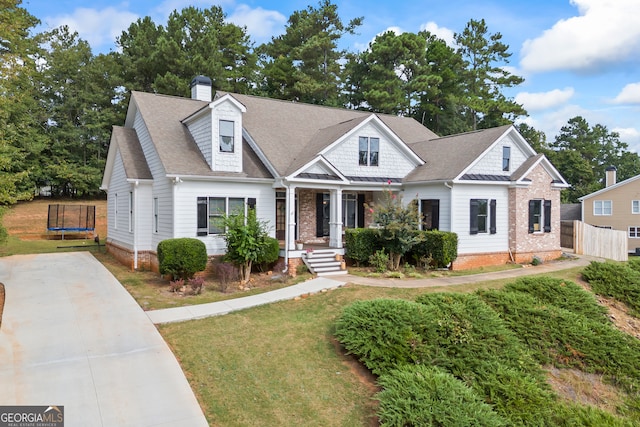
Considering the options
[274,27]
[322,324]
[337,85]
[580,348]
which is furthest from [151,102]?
[274,27]

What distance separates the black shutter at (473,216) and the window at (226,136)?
991cm

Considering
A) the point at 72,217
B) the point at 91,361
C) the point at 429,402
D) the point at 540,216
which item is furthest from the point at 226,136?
the point at 72,217

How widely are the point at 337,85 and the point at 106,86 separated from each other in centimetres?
A: 2153

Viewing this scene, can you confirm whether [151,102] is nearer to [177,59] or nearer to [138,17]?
[177,59]

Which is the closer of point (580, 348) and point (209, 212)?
point (580, 348)

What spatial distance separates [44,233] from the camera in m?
27.7

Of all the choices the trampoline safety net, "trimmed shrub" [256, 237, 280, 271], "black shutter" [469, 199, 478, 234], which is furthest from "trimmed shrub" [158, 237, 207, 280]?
the trampoline safety net

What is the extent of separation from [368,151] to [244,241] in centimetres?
738

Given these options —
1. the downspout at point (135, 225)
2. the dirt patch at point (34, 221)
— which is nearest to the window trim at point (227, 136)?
the downspout at point (135, 225)

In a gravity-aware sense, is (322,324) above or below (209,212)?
below

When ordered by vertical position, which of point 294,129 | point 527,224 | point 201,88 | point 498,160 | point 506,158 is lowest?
point 527,224

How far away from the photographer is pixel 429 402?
627 centimetres

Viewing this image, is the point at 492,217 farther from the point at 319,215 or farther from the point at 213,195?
the point at 213,195

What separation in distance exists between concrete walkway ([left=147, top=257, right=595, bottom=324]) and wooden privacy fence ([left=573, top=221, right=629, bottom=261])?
309 centimetres
